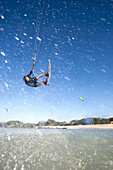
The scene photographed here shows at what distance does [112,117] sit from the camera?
243 feet

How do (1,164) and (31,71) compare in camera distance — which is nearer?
(1,164)

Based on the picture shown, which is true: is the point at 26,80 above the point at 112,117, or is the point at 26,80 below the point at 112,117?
above

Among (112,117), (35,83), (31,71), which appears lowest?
(112,117)

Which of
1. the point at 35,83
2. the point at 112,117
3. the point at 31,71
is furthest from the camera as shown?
the point at 112,117

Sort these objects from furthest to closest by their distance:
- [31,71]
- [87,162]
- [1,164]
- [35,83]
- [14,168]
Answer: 1. [35,83]
2. [31,71]
3. [87,162]
4. [1,164]
5. [14,168]

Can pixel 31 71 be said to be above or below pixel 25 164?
above

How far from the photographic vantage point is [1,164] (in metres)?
4.51

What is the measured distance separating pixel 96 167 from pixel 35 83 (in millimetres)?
7287

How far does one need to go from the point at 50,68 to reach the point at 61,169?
332 inches

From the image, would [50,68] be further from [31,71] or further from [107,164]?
[107,164]

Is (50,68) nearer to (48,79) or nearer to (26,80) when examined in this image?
(48,79)

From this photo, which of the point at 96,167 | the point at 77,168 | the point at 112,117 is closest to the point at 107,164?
the point at 96,167

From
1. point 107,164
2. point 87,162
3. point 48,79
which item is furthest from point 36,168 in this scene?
point 48,79

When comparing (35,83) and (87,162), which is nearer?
(87,162)
